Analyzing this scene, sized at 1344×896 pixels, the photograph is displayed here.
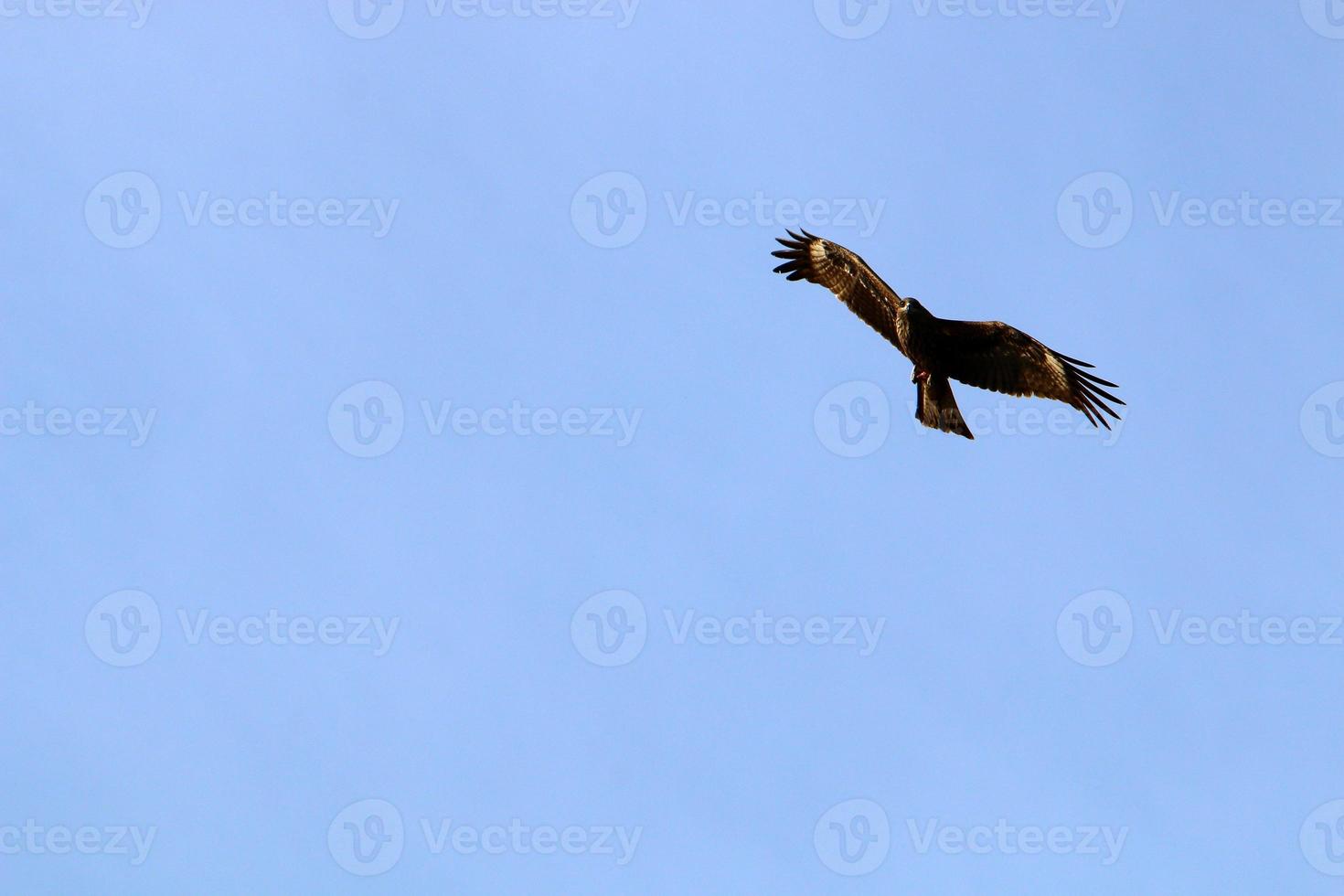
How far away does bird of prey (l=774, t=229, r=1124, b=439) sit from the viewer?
18297 mm

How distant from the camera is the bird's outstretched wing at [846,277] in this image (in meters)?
19.2

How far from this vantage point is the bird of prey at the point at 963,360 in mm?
18297

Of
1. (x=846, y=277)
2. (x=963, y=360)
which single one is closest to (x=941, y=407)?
(x=963, y=360)

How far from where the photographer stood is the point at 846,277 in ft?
64.6

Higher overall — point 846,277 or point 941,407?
point 846,277

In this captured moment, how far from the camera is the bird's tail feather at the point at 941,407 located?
18.6 m

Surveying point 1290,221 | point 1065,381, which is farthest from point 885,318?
point 1290,221

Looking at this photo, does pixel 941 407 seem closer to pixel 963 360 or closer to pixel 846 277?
pixel 963 360

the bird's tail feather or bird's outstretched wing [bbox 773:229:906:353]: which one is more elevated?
bird's outstretched wing [bbox 773:229:906:353]

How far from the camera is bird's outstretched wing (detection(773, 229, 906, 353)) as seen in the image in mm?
19250

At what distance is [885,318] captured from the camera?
19484mm

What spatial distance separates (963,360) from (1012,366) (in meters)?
0.71

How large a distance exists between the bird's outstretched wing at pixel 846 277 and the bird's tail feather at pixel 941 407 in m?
0.75

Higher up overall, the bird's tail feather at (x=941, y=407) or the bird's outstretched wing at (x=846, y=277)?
the bird's outstretched wing at (x=846, y=277)
